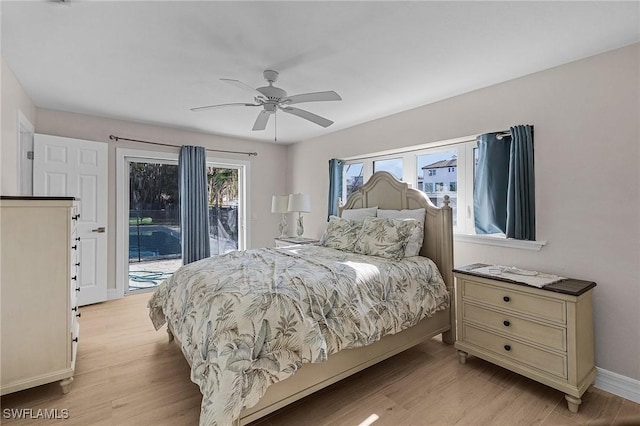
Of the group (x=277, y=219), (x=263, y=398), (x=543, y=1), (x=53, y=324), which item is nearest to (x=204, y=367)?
(x=263, y=398)

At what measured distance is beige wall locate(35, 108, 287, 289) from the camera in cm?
391

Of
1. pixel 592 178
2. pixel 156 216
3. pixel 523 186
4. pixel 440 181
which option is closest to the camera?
pixel 592 178

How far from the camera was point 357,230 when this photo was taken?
333 cm

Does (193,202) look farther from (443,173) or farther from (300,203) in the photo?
(443,173)

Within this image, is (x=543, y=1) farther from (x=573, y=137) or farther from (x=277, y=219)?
(x=277, y=219)

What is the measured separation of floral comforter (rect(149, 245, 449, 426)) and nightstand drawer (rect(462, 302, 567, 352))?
0.97ft

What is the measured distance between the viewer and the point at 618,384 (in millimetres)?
2213

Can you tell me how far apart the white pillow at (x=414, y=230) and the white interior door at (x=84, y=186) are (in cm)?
358

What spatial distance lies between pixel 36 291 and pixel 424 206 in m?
3.18

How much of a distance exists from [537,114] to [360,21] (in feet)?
5.72

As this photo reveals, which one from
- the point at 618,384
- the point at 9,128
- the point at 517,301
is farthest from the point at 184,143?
the point at 618,384

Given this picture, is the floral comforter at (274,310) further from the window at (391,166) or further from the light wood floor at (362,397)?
the window at (391,166)

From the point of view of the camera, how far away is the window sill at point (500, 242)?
104 inches

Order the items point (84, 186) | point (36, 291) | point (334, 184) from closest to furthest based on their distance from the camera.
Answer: point (36, 291) < point (84, 186) < point (334, 184)
